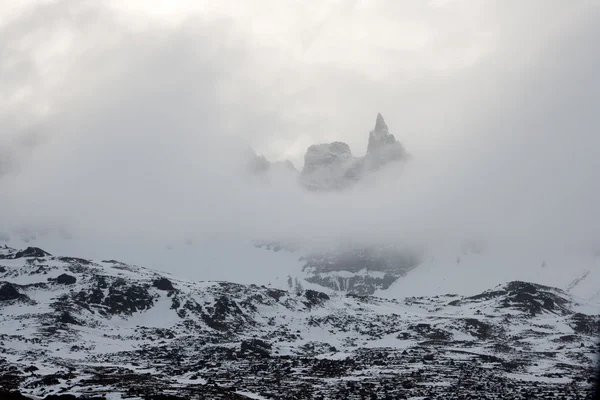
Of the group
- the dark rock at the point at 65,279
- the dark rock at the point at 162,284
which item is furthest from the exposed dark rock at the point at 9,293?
the dark rock at the point at 162,284

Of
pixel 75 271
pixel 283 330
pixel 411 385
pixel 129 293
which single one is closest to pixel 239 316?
pixel 283 330

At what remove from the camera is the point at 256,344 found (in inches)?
5497

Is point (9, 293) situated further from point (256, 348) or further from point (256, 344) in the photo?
point (256, 348)

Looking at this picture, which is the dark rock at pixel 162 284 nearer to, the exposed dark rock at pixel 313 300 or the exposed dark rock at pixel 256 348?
the exposed dark rock at pixel 313 300

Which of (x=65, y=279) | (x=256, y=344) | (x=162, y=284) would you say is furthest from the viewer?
(x=162, y=284)

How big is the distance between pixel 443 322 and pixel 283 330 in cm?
4206

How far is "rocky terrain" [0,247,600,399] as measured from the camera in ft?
281

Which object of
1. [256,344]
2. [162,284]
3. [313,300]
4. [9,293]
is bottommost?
[256,344]

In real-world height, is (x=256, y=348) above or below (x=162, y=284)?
below

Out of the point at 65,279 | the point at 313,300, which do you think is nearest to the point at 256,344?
the point at 313,300

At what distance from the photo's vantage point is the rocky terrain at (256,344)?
281 feet

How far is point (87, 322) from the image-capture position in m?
156

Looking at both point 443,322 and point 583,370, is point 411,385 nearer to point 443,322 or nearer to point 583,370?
point 583,370

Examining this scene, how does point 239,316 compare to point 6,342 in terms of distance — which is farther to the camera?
point 239,316
